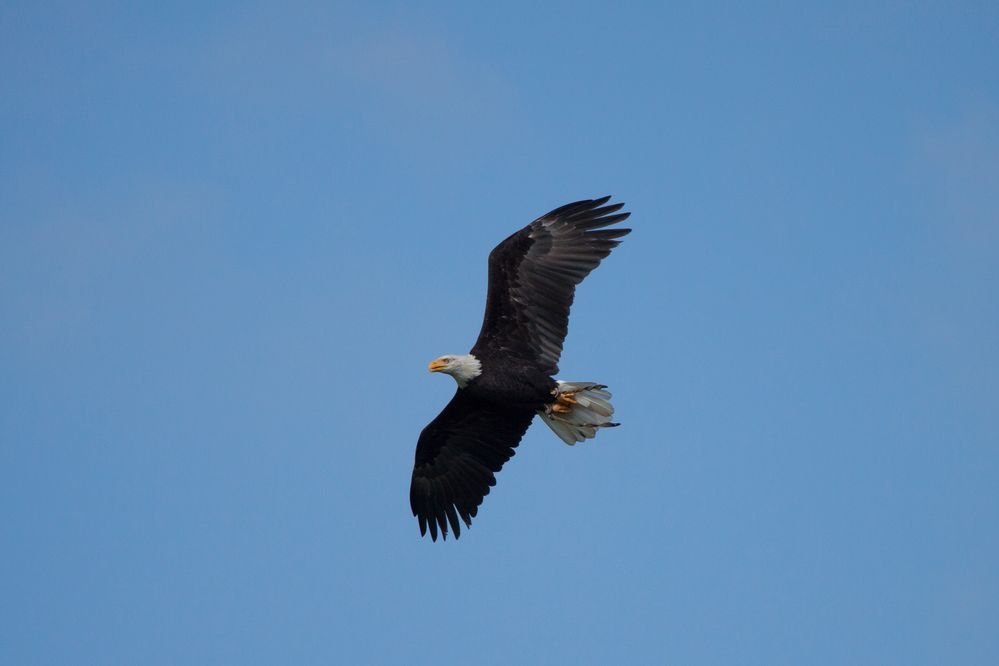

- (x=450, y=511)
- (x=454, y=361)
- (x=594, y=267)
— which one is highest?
(x=594, y=267)

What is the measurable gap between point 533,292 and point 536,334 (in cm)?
43

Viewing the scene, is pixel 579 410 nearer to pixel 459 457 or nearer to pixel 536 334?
pixel 536 334

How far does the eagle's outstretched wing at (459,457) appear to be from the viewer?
1496 cm

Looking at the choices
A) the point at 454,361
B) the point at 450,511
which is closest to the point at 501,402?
the point at 454,361

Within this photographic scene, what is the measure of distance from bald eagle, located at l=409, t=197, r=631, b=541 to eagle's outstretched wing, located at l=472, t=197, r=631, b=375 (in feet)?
0.03

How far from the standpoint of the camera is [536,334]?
1438 centimetres

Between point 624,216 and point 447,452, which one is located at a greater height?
point 624,216

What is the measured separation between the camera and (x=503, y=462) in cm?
1516

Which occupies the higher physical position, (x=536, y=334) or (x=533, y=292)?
(x=533, y=292)

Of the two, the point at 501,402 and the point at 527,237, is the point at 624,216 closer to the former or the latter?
the point at 527,237

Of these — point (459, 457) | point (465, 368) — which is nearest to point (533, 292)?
point (465, 368)

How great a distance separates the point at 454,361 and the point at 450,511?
1950 millimetres

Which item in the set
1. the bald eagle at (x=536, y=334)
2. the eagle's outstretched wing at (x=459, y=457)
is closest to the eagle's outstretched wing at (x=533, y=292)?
the bald eagle at (x=536, y=334)

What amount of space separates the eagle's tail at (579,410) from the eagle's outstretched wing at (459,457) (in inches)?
15.0
